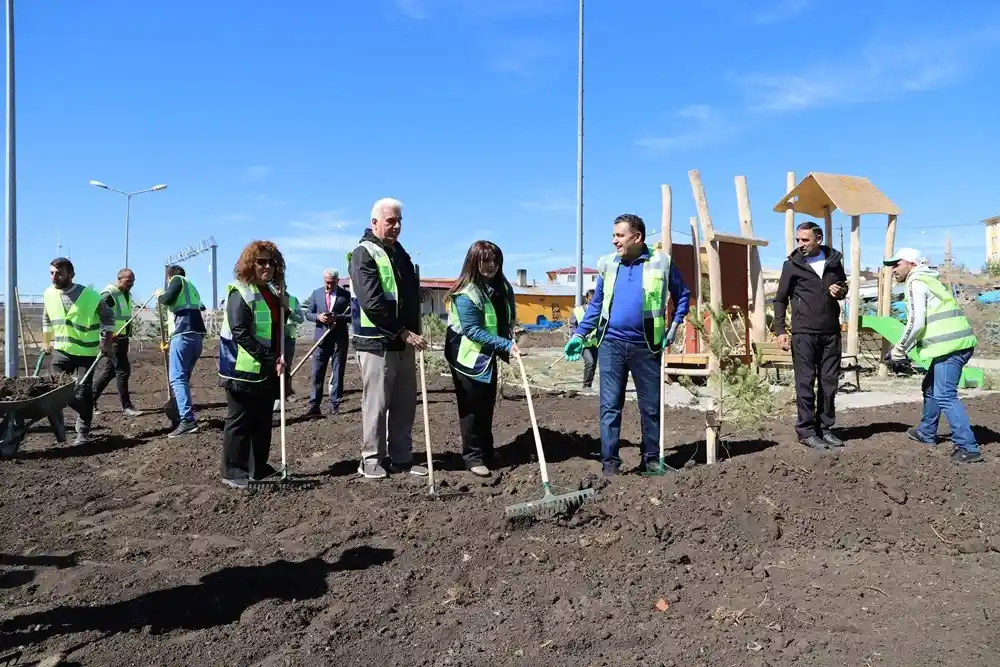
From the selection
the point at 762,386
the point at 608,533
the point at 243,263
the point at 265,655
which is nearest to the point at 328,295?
the point at 243,263

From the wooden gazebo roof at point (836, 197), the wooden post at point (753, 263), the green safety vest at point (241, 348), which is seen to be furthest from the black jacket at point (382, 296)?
the wooden gazebo roof at point (836, 197)

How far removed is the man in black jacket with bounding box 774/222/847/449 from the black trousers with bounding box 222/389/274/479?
3839mm

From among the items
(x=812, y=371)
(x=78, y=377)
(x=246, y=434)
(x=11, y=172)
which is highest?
(x=11, y=172)

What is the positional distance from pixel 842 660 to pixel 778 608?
45 cm

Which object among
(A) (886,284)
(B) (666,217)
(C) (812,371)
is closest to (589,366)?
(B) (666,217)

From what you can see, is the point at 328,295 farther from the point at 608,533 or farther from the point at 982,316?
the point at 982,316

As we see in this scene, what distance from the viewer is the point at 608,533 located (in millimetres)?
4000

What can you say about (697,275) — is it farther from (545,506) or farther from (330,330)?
(545,506)

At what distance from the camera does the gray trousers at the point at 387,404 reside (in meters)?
5.26

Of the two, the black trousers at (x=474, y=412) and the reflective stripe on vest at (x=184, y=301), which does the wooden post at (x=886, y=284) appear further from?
the reflective stripe on vest at (x=184, y=301)

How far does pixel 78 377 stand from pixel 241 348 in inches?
125

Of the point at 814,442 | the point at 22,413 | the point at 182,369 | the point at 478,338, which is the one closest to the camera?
the point at 478,338

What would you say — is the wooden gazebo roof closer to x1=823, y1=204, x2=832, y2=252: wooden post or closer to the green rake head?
x1=823, y1=204, x2=832, y2=252: wooden post

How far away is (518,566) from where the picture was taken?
3.73m
